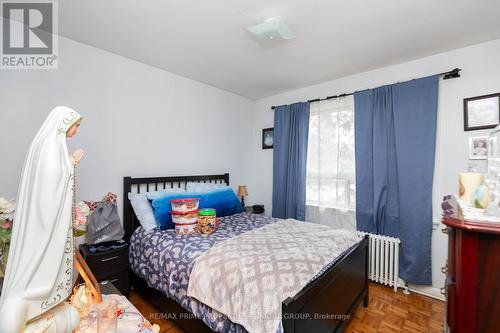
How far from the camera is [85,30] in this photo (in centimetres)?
205

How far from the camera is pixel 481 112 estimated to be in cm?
219

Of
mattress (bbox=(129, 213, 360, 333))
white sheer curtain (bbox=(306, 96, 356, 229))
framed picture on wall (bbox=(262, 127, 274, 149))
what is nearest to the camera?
mattress (bbox=(129, 213, 360, 333))

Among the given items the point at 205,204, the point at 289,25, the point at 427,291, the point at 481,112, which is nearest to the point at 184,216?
the point at 205,204

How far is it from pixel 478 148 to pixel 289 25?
7.10ft

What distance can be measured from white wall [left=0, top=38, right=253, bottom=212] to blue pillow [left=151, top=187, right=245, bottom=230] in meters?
0.54

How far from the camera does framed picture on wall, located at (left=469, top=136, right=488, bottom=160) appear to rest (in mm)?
2152

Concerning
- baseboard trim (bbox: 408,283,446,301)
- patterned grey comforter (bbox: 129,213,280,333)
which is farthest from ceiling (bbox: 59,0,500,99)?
baseboard trim (bbox: 408,283,446,301)

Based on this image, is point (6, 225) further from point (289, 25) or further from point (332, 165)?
point (332, 165)

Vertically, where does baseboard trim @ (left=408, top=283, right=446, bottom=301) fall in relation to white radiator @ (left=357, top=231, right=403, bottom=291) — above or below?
below

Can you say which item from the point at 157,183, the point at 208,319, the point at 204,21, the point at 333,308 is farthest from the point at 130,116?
the point at 333,308

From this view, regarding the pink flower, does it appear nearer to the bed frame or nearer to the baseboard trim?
the bed frame

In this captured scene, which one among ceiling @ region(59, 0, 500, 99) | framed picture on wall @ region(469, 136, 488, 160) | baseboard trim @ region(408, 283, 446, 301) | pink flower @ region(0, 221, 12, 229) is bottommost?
baseboard trim @ region(408, 283, 446, 301)

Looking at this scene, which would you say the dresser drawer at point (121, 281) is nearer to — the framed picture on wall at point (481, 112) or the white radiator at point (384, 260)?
the white radiator at point (384, 260)

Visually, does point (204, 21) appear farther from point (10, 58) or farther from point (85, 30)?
point (10, 58)
